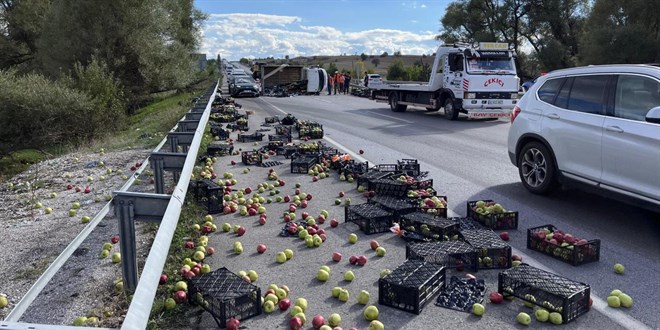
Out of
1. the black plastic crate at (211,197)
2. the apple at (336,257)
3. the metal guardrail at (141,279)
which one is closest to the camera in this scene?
the metal guardrail at (141,279)

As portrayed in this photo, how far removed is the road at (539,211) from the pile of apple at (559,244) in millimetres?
102

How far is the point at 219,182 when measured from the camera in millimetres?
9578

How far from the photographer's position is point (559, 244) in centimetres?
580

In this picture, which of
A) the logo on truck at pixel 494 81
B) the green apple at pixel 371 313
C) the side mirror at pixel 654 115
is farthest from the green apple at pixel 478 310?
the logo on truck at pixel 494 81

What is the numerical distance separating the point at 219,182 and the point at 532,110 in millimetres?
5338

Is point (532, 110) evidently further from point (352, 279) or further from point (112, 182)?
point (112, 182)

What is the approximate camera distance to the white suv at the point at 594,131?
6.34 m

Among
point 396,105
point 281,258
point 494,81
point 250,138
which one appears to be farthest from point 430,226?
point 396,105

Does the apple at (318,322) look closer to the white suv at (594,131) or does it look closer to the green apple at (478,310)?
the green apple at (478,310)

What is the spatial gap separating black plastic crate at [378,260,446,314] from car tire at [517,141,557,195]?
3883mm

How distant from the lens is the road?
465 cm

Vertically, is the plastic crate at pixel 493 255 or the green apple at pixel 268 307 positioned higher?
the plastic crate at pixel 493 255

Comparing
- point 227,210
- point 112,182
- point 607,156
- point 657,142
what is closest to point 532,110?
point 607,156

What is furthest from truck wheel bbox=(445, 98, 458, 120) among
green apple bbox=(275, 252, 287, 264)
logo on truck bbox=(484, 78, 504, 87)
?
green apple bbox=(275, 252, 287, 264)
